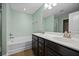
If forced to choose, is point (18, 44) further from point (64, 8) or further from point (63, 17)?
point (64, 8)

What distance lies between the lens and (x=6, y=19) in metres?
2.32

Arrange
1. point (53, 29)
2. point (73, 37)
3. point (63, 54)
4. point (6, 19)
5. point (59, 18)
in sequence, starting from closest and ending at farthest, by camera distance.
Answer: point (63, 54) → point (73, 37) → point (59, 18) → point (53, 29) → point (6, 19)

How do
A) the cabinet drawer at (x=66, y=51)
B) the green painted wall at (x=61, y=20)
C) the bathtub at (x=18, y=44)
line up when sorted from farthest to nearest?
the bathtub at (x=18, y=44) < the green painted wall at (x=61, y=20) < the cabinet drawer at (x=66, y=51)

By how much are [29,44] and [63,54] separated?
1.81 metres

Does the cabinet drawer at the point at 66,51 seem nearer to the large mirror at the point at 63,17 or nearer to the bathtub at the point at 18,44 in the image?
the large mirror at the point at 63,17

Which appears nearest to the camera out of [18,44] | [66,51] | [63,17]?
[66,51]

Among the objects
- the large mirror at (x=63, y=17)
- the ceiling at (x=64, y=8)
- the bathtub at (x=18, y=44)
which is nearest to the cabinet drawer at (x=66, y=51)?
the large mirror at (x=63, y=17)

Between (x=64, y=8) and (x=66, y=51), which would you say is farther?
(x=64, y=8)

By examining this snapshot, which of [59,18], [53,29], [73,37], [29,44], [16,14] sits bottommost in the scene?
[29,44]

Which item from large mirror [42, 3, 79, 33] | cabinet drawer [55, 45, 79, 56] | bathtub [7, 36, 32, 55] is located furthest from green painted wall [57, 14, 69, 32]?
bathtub [7, 36, 32, 55]

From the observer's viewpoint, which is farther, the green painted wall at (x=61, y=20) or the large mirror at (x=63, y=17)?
the green painted wall at (x=61, y=20)

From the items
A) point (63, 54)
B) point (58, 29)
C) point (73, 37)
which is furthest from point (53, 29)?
point (63, 54)

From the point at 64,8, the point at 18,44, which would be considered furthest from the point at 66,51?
the point at 18,44

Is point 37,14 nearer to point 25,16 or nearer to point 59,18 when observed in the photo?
point 25,16
